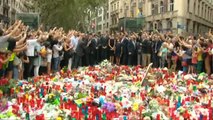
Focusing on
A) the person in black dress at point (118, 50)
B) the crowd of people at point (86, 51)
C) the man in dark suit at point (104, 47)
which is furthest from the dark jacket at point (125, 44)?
the man in dark suit at point (104, 47)

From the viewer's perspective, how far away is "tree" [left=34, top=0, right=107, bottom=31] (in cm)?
4803

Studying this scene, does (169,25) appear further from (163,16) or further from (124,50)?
(124,50)

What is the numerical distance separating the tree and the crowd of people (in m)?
23.3

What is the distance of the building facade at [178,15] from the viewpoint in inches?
2404

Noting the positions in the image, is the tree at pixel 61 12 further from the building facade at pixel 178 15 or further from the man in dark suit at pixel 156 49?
the man in dark suit at pixel 156 49

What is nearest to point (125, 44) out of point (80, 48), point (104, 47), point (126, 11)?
point (104, 47)

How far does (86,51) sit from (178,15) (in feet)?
129

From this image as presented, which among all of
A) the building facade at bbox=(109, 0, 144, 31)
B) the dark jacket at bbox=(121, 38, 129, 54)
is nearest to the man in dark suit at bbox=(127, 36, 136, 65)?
the dark jacket at bbox=(121, 38, 129, 54)

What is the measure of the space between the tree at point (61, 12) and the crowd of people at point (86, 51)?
23.3 metres

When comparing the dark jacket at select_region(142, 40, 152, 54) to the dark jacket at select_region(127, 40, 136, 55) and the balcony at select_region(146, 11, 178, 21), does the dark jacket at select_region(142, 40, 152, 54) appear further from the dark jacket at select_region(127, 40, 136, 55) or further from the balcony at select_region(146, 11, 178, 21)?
the balcony at select_region(146, 11, 178, 21)

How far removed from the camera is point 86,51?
23.7 metres

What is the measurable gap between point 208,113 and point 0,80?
6.03 metres

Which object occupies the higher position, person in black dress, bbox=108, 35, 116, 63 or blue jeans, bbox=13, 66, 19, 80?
person in black dress, bbox=108, 35, 116, 63

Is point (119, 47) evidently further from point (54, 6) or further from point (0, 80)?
point (54, 6)
